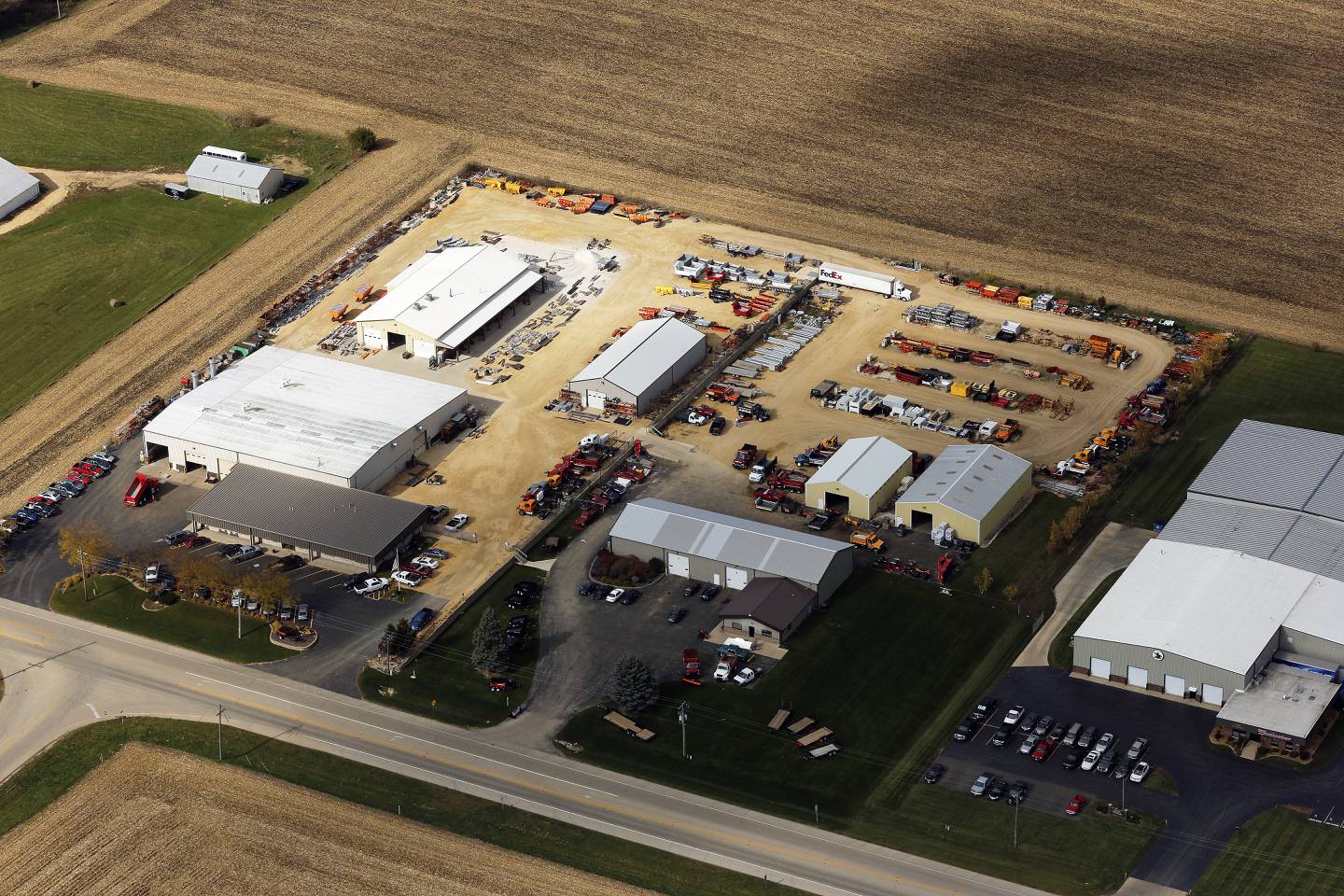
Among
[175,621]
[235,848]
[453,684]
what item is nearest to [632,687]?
[453,684]

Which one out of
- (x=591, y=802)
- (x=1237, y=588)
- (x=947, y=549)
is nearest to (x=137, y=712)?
(x=591, y=802)

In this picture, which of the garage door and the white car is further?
the white car

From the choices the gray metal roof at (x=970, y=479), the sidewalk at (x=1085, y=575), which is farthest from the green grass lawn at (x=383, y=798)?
the gray metal roof at (x=970, y=479)

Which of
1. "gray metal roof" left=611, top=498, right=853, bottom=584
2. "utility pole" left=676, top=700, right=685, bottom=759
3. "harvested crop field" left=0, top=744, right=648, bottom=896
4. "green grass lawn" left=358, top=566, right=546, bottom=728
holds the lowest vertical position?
"harvested crop field" left=0, top=744, right=648, bottom=896

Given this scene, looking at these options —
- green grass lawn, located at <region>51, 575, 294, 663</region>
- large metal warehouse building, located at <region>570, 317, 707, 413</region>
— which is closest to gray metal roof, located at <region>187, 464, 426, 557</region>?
green grass lawn, located at <region>51, 575, 294, 663</region>

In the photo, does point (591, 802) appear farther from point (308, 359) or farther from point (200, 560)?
point (308, 359)

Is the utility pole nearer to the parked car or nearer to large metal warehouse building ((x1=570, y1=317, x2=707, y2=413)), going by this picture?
the parked car

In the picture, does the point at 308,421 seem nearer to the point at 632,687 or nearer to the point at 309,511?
the point at 309,511
